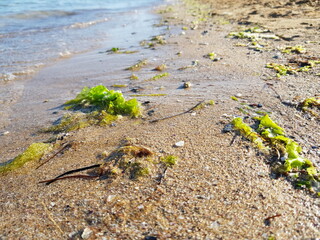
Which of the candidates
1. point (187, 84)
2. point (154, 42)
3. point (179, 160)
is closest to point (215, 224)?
point (179, 160)

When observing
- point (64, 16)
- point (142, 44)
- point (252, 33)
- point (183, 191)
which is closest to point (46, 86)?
point (142, 44)

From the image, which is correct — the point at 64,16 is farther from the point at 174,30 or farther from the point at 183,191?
the point at 183,191

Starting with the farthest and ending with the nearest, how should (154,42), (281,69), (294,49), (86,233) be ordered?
(154,42), (294,49), (281,69), (86,233)

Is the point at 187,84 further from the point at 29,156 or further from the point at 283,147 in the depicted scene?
the point at 29,156

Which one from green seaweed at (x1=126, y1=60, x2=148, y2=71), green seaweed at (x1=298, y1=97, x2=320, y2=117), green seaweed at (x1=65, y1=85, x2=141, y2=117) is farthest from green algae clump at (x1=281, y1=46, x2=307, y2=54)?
green seaweed at (x1=65, y1=85, x2=141, y2=117)

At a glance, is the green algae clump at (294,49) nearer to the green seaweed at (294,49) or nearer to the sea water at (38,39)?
the green seaweed at (294,49)

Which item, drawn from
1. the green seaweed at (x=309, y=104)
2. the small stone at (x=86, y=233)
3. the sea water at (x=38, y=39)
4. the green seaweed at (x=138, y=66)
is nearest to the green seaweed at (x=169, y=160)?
the small stone at (x=86, y=233)

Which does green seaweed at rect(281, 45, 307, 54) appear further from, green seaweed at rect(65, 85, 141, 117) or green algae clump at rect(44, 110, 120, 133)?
green algae clump at rect(44, 110, 120, 133)
